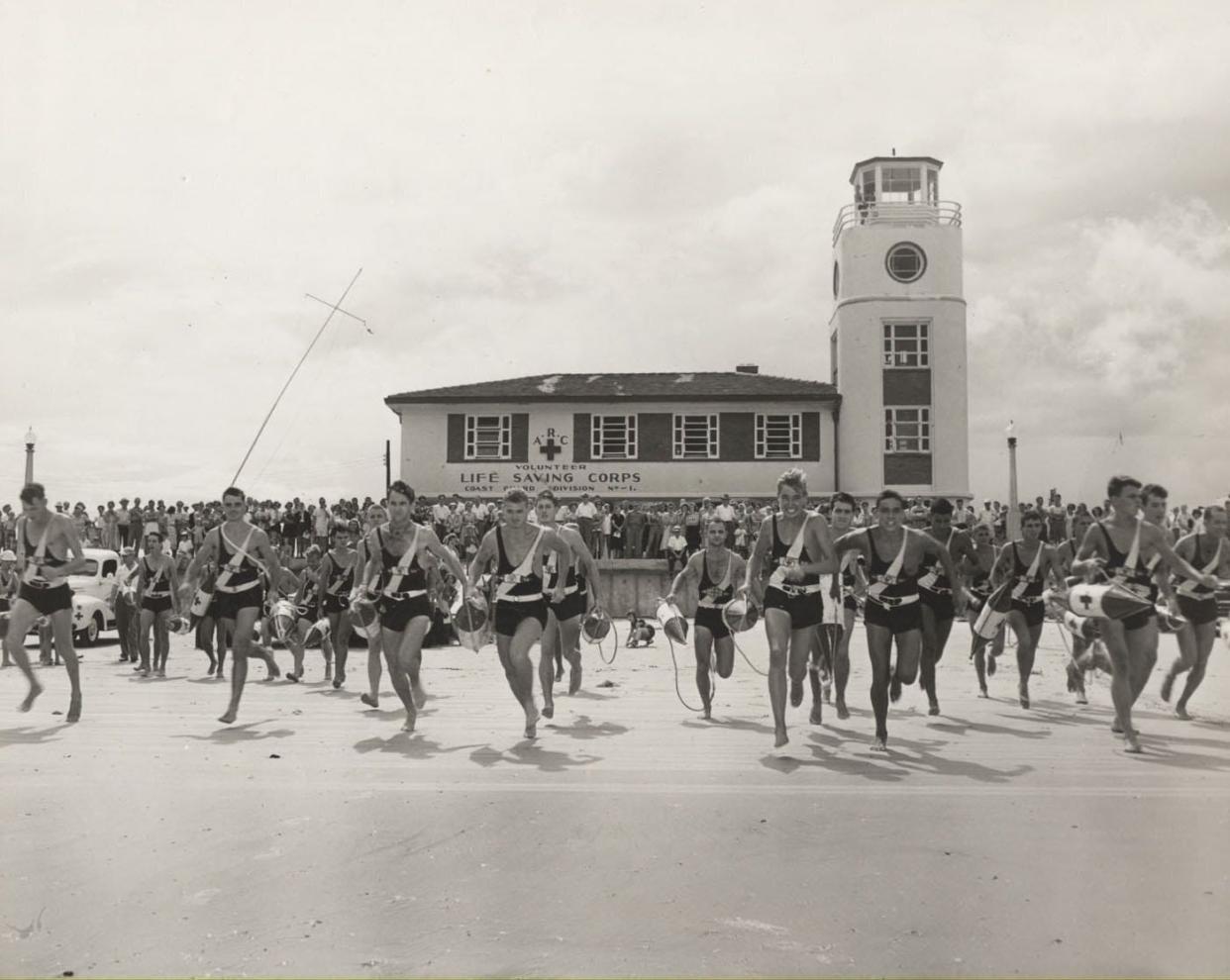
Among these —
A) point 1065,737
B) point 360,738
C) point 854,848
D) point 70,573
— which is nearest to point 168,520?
point 70,573

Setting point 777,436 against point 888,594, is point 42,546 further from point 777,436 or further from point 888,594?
A: point 777,436

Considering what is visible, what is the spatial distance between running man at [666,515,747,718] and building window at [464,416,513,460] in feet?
100

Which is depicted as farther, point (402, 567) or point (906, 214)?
point (906, 214)

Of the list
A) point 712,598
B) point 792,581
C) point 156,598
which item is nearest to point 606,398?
point 156,598

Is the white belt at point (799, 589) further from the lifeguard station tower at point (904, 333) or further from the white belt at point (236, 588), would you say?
the lifeguard station tower at point (904, 333)

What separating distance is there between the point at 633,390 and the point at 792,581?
32.3 metres

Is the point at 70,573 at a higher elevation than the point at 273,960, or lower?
higher

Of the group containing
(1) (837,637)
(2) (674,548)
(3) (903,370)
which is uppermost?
(3) (903,370)

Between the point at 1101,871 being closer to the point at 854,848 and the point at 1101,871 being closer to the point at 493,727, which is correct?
the point at 854,848

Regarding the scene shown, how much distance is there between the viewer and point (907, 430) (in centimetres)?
3981

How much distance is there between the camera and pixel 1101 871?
5223mm

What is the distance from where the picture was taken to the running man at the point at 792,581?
8.67 meters

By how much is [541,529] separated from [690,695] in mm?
4037

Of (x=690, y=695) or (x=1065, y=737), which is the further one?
(x=690, y=695)
